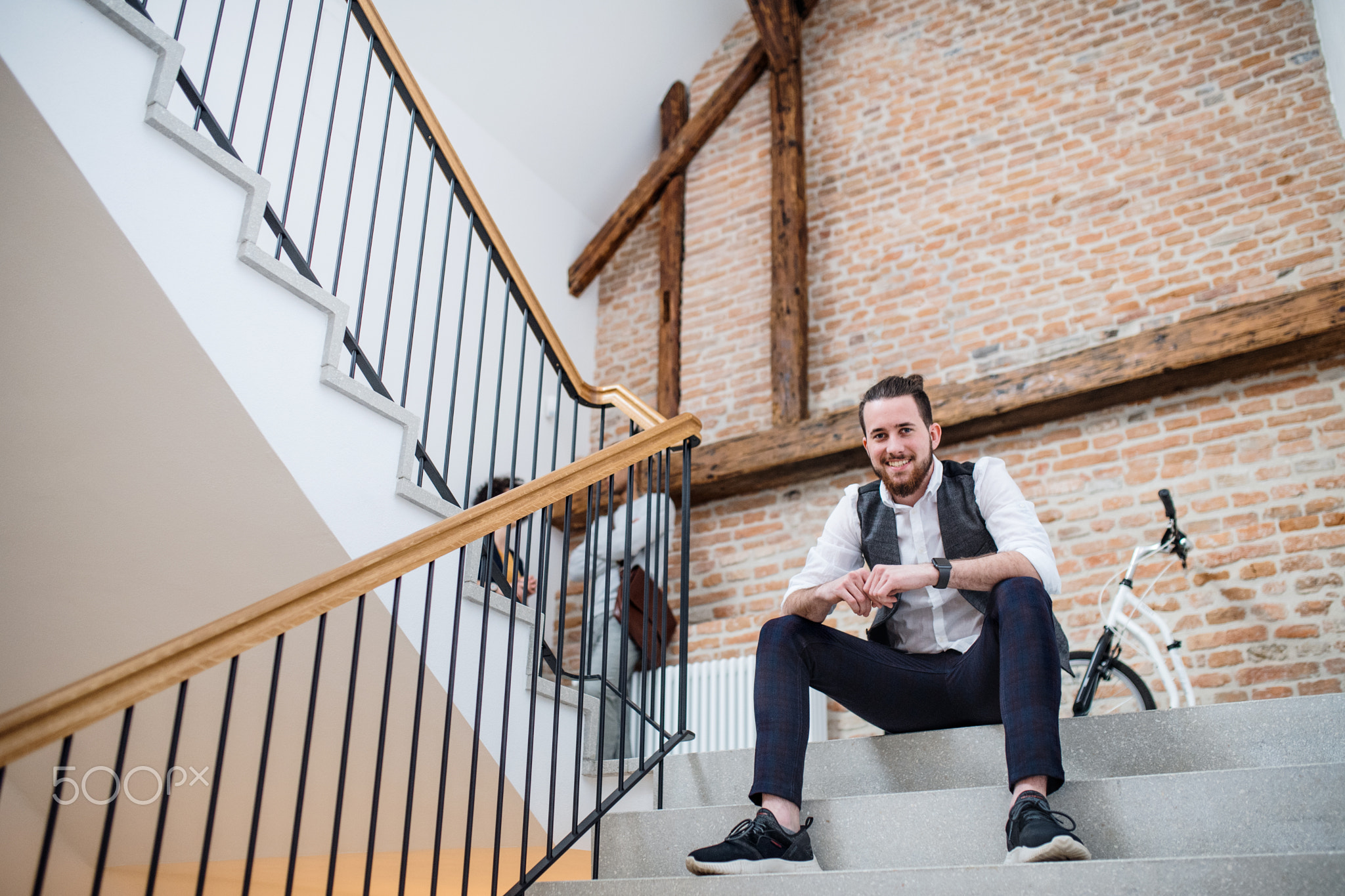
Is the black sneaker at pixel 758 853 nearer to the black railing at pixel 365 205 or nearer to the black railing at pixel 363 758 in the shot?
the black railing at pixel 363 758

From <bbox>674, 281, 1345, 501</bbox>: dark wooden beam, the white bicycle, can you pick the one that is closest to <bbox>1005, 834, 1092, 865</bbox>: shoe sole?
the white bicycle

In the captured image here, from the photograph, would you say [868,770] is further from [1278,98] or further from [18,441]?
[1278,98]

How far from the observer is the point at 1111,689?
3.71 meters

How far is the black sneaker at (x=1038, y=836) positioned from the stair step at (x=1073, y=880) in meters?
0.06

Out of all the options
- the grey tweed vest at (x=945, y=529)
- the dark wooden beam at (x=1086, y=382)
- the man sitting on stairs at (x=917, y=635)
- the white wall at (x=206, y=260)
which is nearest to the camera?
the man sitting on stairs at (x=917, y=635)

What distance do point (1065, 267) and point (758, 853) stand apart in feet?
12.3

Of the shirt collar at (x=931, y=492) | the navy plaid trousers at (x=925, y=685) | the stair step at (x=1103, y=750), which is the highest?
the shirt collar at (x=931, y=492)

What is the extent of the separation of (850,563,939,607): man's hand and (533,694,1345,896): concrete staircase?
13.3 inches

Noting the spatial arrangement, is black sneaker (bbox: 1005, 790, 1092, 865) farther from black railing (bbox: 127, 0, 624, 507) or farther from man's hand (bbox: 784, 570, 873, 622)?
black railing (bbox: 127, 0, 624, 507)

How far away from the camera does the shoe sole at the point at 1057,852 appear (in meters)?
1.40

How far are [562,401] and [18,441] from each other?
325 centimetres

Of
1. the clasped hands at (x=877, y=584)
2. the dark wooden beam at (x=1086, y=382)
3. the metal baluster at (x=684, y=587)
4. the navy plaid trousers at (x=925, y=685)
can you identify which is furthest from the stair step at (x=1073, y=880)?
the dark wooden beam at (x=1086, y=382)

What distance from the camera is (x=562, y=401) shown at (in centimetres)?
517

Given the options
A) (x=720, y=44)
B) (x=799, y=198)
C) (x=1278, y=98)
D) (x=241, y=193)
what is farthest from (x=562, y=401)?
(x=1278, y=98)
